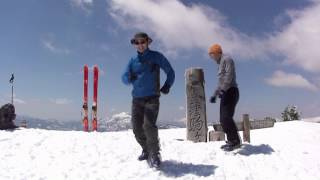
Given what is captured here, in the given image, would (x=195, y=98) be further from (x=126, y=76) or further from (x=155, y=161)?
(x=155, y=161)

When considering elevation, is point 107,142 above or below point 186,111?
below

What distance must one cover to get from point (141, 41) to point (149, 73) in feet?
2.41

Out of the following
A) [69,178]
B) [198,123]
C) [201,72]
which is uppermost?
[201,72]

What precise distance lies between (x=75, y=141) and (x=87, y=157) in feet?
4.68

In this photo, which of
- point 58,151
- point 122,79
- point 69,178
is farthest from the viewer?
point 58,151

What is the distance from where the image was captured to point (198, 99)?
12234 mm

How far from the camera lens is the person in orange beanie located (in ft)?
31.9

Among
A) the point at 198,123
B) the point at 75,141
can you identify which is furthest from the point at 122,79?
the point at 198,123

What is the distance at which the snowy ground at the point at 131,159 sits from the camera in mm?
8477

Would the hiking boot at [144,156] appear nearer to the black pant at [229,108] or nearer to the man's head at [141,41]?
the black pant at [229,108]

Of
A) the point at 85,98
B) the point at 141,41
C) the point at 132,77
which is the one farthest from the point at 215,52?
the point at 85,98

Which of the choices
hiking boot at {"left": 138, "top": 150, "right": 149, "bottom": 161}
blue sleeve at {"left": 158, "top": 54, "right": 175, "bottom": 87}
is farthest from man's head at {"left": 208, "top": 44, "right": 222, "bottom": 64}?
hiking boot at {"left": 138, "top": 150, "right": 149, "bottom": 161}

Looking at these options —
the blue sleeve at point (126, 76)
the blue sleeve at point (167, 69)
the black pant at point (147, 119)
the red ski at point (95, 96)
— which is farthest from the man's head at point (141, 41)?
the red ski at point (95, 96)

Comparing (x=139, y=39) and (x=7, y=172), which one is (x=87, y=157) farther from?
(x=139, y=39)
